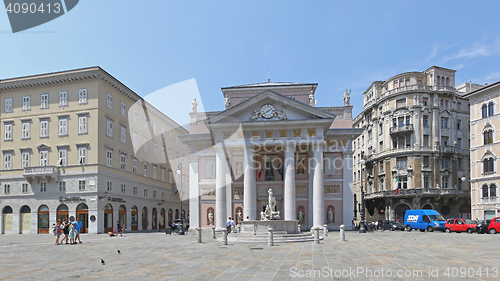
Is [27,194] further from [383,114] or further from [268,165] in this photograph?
[383,114]

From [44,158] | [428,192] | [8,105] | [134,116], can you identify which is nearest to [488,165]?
[428,192]

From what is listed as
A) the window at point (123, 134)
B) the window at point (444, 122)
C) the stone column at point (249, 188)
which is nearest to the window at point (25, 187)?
the window at point (123, 134)

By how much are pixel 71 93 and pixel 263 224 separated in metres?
29.3

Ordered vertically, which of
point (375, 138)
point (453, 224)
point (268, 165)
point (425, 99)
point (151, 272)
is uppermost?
point (425, 99)

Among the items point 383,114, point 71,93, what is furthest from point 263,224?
point 383,114

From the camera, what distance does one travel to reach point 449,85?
6706 centimetres

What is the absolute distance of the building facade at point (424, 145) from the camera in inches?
2505

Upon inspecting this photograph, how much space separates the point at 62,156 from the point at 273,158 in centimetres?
2346

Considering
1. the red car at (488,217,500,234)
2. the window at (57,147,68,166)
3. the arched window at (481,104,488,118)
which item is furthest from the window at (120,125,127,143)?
the arched window at (481,104,488,118)

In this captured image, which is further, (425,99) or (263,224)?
(425,99)

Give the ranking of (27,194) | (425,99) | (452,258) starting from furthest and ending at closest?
(425,99) < (27,194) < (452,258)

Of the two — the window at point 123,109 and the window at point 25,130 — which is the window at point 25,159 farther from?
the window at point 123,109

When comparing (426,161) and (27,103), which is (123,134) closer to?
(27,103)

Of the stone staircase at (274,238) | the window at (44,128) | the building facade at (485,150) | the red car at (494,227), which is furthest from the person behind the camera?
the building facade at (485,150)
